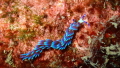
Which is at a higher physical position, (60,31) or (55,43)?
(60,31)

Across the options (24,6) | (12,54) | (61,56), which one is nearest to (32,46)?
(12,54)

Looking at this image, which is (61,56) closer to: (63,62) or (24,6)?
(63,62)

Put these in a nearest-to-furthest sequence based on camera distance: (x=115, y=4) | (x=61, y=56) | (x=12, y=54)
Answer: (x=12, y=54), (x=61, y=56), (x=115, y=4)

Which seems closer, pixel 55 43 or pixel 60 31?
pixel 55 43
